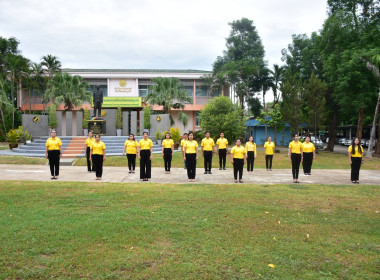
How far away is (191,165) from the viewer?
10.2m

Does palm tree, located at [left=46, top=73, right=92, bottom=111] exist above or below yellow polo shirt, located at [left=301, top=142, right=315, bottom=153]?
above

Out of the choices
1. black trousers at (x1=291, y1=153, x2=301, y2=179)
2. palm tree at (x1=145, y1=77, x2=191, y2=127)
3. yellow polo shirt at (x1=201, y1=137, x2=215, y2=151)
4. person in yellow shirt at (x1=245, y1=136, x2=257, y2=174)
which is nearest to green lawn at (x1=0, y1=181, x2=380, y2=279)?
black trousers at (x1=291, y1=153, x2=301, y2=179)

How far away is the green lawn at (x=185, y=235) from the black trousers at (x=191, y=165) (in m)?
2.61

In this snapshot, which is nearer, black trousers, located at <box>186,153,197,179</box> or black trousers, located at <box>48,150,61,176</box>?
black trousers, located at <box>48,150,61,176</box>

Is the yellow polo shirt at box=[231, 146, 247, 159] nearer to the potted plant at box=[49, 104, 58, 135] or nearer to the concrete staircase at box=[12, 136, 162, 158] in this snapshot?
the concrete staircase at box=[12, 136, 162, 158]

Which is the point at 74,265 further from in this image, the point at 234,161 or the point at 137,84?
the point at 137,84

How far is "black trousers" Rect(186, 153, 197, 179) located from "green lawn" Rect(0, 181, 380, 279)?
261 centimetres

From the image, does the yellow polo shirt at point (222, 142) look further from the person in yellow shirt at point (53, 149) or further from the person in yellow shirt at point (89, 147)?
the person in yellow shirt at point (53, 149)

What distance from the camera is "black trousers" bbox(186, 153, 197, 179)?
1009 centimetres

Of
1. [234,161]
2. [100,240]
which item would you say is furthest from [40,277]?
[234,161]

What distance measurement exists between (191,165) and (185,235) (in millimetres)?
5634

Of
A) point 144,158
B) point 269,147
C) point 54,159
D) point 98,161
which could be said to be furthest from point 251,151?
point 54,159

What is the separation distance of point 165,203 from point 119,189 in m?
1.96

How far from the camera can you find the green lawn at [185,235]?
3.54 meters
